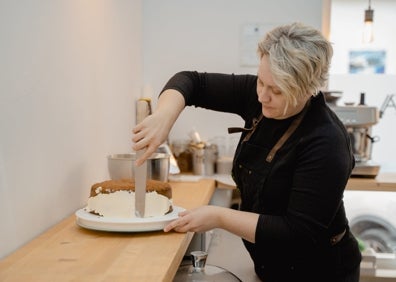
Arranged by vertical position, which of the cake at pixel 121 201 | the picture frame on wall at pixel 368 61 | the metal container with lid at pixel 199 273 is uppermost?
the picture frame on wall at pixel 368 61

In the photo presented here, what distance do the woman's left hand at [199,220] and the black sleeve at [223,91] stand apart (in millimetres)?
365

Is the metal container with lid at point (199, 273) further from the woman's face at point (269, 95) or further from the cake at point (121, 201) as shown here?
the woman's face at point (269, 95)

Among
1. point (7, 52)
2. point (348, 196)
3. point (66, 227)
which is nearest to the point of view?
point (7, 52)

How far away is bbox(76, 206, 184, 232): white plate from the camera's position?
1.19m

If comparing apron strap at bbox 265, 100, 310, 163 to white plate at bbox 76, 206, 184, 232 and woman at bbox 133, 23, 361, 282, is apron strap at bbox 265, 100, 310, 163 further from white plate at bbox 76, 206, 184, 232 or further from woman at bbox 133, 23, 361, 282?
white plate at bbox 76, 206, 184, 232

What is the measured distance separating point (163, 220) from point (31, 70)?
0.52 metres

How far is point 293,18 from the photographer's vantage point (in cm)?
263

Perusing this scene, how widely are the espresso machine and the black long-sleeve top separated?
37.5 inches

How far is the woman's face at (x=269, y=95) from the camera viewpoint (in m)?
1.13

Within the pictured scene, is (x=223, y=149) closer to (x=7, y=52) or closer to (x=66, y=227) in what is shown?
(x=66, y=227)

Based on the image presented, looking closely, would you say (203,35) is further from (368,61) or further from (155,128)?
(368,61)

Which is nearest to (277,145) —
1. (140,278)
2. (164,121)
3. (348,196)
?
(164,121)

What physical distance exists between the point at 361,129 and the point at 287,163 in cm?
124

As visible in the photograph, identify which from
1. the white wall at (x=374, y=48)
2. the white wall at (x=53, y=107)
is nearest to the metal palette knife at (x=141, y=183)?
the white wall at (x=53, y=107)
